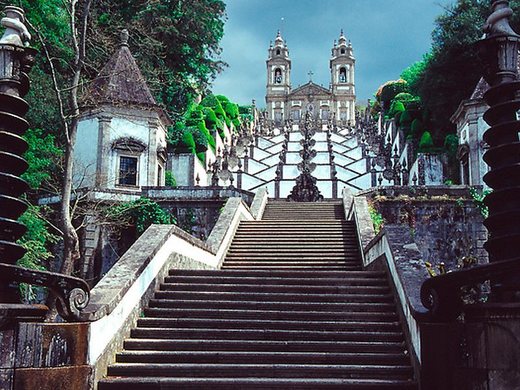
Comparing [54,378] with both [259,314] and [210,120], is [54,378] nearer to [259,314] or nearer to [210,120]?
[259,314]

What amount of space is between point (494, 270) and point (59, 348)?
4.27 metres

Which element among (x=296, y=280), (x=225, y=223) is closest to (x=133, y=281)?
(x=296, y=280)

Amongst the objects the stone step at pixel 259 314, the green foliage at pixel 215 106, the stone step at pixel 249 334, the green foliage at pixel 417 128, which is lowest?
the stone step at pixel 249 334

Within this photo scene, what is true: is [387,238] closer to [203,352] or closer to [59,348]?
[203,352]

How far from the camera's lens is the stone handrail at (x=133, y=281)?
21.1 ft

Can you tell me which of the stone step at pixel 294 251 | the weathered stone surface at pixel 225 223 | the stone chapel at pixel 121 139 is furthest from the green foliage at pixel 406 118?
the stone step at pixel 294 251

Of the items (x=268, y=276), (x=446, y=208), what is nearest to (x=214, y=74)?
(x=446, y=208)

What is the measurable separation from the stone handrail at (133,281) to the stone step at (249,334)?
0.34m

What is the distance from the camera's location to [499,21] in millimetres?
5625

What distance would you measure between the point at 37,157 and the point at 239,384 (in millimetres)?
13883

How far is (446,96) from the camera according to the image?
1291 inches

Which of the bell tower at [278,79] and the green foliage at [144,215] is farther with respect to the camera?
the bell tower at [278,79]

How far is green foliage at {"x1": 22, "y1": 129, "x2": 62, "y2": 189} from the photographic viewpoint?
16234 mm

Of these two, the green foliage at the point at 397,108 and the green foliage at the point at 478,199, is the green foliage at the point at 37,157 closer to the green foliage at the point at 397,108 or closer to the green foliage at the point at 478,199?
the green foliage at the point at 478,199
